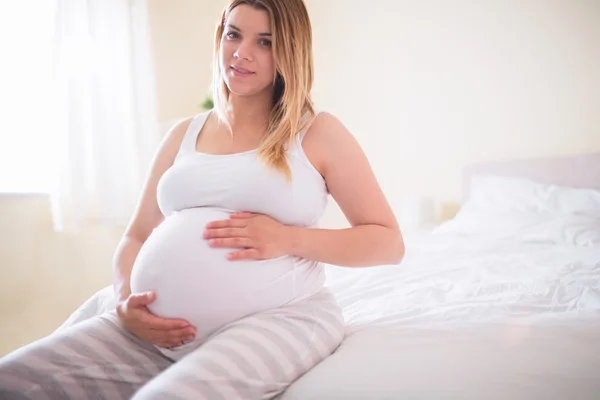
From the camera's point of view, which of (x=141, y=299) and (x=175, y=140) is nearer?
(x=141, y=299)

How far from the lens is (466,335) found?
2.72 feet

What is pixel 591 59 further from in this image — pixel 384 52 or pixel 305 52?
pixel 305 52

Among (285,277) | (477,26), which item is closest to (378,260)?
(285,277)

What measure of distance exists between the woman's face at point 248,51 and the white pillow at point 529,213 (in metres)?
1.34

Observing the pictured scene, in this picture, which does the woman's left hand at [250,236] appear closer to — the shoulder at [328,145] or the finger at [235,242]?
the finger at [235,242]

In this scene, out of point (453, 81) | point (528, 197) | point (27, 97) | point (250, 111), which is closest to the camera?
point (250, 111)

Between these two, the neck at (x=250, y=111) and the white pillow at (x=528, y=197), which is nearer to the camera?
the neck at (x=250, y=111)

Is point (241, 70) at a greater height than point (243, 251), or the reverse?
point (241, 70)

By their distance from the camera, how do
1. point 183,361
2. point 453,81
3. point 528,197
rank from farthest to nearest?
point 453,81, point 528,197, point 183,361

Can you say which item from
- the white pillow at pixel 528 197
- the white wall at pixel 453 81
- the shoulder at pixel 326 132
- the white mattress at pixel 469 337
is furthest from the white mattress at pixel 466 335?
the white wall at pixel 453 81

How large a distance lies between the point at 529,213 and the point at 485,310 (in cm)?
131

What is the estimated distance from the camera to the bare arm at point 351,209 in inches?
35.4

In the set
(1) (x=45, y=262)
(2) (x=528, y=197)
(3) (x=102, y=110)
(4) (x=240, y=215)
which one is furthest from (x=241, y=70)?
(2) (x=528, y=197)

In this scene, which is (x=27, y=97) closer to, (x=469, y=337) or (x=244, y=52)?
(x=244, y=52)
